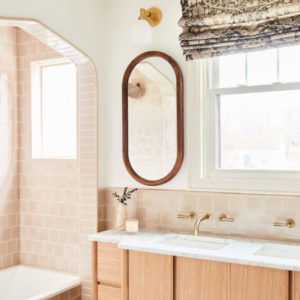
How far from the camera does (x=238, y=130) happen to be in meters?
3.07

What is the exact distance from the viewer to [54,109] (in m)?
4.05

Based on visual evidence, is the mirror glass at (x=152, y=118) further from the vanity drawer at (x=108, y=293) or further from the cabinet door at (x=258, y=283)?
the cabinet door at (x=258, y=283)

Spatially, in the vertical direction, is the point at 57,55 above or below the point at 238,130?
above

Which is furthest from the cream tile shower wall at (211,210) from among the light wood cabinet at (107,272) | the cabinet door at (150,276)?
the cabinet door at (150,276)

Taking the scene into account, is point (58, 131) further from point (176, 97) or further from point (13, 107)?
point (176, 97)

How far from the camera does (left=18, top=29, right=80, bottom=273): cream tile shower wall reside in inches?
150

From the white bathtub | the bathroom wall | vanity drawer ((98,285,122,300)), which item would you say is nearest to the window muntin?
vanity drawer ((98,285,122,300))

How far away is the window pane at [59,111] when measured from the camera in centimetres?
396

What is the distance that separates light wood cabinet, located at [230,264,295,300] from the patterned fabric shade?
4.72ft

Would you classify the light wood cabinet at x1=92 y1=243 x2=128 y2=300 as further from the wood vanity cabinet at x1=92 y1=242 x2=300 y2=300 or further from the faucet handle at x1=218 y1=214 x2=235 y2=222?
the faucet handle at x1=218 y1=214 x2=235 y2=222

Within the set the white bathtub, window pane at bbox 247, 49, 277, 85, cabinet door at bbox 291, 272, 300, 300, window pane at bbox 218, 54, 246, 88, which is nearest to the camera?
cabinet door at bbox 291, 272, 300, 300

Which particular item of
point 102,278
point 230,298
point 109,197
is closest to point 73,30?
point 109,197

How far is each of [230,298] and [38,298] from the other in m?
1.50

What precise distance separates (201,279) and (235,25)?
1.66 m
